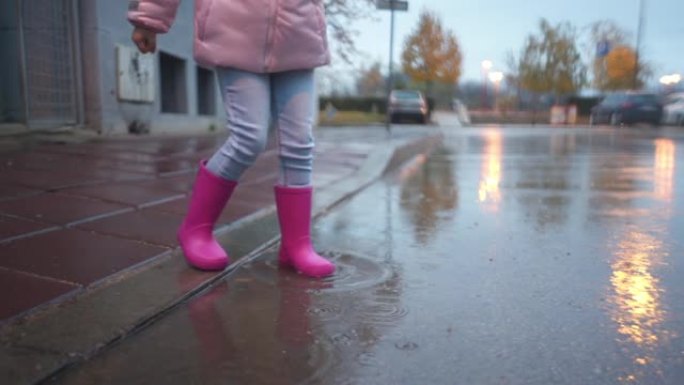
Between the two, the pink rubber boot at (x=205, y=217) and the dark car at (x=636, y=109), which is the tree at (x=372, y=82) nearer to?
the dark car at (x=636, y=109)

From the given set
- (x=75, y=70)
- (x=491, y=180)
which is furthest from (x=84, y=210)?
(x=75, y=70)

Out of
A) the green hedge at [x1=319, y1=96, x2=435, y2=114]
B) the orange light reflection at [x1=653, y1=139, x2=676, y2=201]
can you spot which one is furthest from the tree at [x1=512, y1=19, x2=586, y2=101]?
the orange light reflection at [x1=653, y1=139, x2=676, y2=201]

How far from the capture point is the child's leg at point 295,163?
9.20 ft

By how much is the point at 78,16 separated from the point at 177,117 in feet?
12.2

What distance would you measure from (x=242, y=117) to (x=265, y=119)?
0.35 ft

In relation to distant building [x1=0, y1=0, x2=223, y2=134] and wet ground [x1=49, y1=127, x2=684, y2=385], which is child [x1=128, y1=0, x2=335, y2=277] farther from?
distant building [x1=0, y1=0, x2=223, y2=134]

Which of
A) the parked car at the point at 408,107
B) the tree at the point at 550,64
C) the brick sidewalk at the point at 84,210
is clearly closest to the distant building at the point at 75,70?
the brick sidewalk at the point at 84,210

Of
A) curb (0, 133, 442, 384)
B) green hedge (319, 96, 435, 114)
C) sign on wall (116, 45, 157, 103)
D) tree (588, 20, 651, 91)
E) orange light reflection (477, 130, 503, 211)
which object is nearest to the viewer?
curb (0, 133, 442, 384)

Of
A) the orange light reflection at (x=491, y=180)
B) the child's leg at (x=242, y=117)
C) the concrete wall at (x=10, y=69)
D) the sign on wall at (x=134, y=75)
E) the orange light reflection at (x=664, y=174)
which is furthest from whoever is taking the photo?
the sign on wall at (x=134, y=75)

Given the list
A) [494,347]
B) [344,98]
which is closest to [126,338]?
[494,347]

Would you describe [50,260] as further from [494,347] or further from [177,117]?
[177,117]

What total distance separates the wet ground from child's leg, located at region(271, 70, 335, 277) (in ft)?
0.39

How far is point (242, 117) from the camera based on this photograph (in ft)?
8.91

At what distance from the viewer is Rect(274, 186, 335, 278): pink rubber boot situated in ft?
9.21
